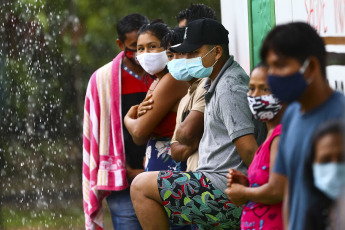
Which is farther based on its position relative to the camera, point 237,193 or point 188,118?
point 188,118

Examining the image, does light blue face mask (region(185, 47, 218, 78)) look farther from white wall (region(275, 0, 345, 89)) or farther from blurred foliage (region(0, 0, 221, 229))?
blurred foliage (region(0, 0, 221, 229))

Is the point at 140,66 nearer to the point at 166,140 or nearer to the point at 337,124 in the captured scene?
the point at 166,140

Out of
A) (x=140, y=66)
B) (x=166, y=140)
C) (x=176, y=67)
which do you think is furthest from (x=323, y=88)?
(x=140, y=66)

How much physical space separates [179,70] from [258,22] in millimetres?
856

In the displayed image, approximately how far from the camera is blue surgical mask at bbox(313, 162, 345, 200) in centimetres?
230

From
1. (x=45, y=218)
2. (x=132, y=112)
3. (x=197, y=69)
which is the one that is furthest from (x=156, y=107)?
(x=45, y=218)

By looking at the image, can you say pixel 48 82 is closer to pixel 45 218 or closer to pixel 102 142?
pixel 45 218

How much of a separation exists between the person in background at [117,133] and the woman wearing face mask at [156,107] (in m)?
0.38

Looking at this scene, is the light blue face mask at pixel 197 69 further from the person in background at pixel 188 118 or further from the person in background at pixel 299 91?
the person in background at pixel 299 91

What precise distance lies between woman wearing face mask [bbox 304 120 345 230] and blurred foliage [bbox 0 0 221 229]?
28.3ft

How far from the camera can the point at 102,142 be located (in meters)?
6.14

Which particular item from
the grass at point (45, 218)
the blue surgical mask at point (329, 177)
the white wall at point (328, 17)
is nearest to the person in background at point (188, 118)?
the white wall at point (328, 17)

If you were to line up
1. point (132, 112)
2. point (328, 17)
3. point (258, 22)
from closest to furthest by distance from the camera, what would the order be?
point (328, 17)
point (258, 22)
point (132, 112)

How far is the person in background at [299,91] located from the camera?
283 centimetres
